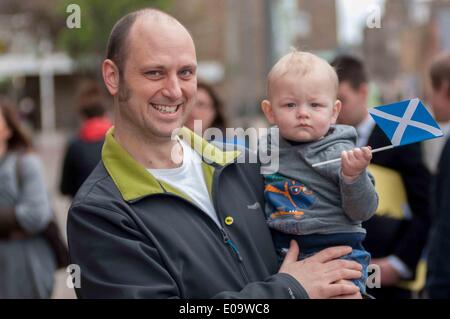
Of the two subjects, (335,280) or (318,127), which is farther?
(318,127)

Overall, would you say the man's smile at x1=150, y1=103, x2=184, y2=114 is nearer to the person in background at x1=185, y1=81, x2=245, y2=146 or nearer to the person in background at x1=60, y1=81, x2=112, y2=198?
the person in background at x1=185, y1=81, x2=245, y2=146

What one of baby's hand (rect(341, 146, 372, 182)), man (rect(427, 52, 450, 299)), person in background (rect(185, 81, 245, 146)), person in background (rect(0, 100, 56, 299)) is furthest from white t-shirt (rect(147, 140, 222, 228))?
person in background (rect(185, 81, 245, 146))

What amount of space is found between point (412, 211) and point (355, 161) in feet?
7.41

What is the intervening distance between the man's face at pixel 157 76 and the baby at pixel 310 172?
36cm

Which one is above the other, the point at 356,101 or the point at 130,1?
the point at 130,1

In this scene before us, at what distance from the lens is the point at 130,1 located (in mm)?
23891

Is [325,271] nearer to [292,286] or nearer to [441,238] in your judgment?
[292,286]

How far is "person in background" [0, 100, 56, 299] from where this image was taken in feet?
16.3

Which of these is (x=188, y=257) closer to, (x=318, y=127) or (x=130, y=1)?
(x=318, y=127)

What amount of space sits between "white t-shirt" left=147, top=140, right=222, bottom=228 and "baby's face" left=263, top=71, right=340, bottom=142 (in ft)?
1.15

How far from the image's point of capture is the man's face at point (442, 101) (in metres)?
4.53
